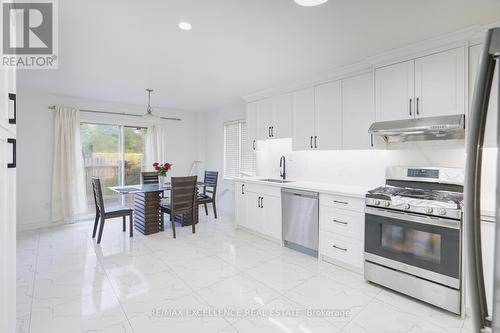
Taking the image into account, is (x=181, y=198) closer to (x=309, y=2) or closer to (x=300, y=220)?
(x=300, y=220)

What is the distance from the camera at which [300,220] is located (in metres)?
3.55

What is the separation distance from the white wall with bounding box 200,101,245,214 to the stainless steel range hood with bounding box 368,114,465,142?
3.18 metres

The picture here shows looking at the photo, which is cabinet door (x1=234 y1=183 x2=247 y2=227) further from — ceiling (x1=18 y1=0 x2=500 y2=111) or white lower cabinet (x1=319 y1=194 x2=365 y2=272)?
ceiling (x1=18 y1=0 x2=500 y2=111)

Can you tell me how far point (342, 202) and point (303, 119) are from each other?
1456mm

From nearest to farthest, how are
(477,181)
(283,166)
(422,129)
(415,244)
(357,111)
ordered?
1. (477,181)
2. (415,244)
3. (422,129)
4. (357,111)
5. (283,166)

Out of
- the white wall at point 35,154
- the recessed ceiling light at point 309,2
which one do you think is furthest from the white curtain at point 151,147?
the recessed ceiling light at point 309,2

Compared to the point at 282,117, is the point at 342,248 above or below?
below

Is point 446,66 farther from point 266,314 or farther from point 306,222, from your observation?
point 266,314

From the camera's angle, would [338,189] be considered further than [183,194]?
No

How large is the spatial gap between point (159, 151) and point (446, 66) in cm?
547

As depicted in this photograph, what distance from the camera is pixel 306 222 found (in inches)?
137

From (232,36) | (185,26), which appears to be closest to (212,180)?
(232,36)

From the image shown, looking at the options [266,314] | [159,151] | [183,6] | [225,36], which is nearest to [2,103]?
[183,6]

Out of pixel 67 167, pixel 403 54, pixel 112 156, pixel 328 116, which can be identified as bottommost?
pixel 67 167
